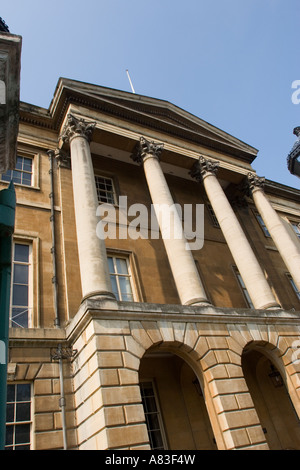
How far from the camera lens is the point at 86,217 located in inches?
426

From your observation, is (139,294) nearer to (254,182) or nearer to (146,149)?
(146,149)

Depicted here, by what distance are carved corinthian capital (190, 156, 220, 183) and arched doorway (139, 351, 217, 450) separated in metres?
8.65

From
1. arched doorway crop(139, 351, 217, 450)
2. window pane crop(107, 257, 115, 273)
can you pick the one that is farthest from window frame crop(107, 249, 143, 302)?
arched doorway crop(139, 351, 217, 450)

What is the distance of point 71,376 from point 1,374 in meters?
7.74

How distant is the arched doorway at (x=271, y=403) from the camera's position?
12430mm

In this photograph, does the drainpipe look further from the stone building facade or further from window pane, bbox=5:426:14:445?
window pane, bbox=5:426:14:445

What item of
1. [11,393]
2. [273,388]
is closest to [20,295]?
[11,393]

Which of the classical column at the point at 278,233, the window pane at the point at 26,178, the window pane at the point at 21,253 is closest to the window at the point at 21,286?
the window pane at the point at 21,253

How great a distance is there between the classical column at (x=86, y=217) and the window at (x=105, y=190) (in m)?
2.61

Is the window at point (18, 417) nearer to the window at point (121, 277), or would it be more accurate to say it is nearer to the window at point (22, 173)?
the window at point (121, 277)

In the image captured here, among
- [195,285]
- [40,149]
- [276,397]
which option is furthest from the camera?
[40,149]

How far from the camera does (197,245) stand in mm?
15992
